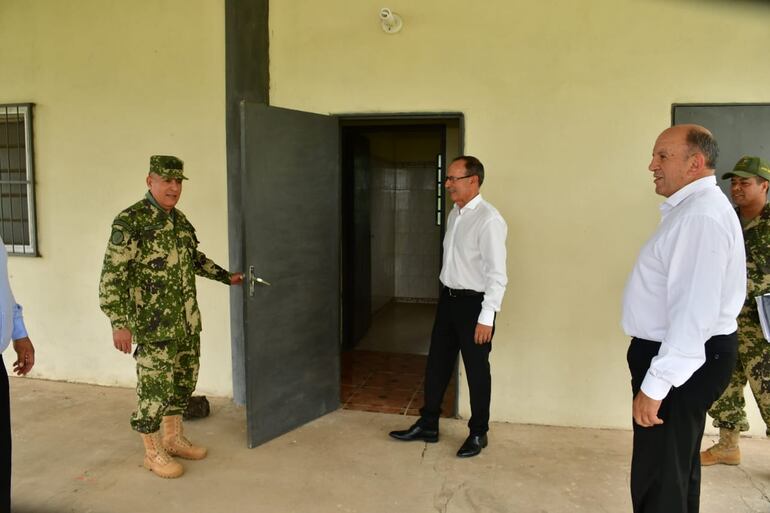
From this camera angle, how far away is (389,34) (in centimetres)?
379

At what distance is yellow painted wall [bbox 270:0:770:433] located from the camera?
11.5ft

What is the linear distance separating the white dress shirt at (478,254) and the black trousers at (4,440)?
2132 millimetres

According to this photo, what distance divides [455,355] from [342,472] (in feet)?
3.01

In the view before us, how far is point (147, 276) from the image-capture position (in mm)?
3012

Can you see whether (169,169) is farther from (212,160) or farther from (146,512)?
(146,512)

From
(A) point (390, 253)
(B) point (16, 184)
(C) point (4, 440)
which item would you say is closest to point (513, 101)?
(C) point (4, 440)

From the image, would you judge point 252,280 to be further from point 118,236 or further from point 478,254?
point 478,254

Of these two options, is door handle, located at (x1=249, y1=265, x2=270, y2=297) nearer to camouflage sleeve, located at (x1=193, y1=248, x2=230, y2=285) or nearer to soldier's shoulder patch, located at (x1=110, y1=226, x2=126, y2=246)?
camouflage sleeve, located at (x1=193, y1=248, x2=230, y2=285)

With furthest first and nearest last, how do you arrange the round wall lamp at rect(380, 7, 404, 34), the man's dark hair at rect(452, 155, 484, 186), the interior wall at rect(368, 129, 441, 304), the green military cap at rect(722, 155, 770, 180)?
1. the interior wall at rect(368, 129, 441, 304)
2. the round wall lamp at rect(380, 7, 404, 34)
3. the man's dark hair at rect(452, 155, 484, 186)
4. the green military cap at rect(722, 155, 770, 180)

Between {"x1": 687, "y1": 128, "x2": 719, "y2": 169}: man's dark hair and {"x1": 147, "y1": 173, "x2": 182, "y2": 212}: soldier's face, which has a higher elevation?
{"x1": 687, "y1": 128, "x2": 719, "y2": 169}: man's dark hair

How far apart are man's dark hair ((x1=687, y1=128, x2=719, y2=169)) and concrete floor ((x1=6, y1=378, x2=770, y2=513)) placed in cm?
172

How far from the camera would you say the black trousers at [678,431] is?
1972 mm

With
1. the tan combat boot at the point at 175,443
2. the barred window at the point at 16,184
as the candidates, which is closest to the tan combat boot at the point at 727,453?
the tan combat boot at the point at 175,443

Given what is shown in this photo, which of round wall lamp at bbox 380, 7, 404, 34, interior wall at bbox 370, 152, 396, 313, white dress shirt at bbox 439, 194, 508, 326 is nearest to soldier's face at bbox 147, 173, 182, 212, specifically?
white dress shirt at bbox 439, 194, 508, 326
